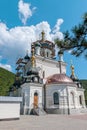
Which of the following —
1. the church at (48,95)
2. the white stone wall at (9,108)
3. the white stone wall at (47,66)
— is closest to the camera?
the white stone wall at (9,108)

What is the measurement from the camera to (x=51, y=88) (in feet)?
95.2

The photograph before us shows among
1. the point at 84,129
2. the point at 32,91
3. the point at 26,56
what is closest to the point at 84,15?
the point at 84,129

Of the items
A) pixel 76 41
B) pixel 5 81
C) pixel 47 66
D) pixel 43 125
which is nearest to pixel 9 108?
pixel 43 125

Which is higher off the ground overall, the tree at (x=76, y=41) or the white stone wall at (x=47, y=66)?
the white stone wall at (x=47, y=66)

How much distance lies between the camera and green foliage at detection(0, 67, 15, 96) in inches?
1631

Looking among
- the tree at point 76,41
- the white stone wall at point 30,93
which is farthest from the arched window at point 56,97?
the tree at point 76,41

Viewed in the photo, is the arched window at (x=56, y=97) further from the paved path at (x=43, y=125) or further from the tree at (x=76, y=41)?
the tree at (x=76, y=41)

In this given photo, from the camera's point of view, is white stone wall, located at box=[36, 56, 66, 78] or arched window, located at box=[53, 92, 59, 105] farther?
white stone wall, located at box=[36, 56, 66, 78]

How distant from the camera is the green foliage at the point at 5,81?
4143 cm

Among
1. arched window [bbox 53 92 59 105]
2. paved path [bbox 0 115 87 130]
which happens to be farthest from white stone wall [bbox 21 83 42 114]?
paved path [bbox 0 115 87 130]

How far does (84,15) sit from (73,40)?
1336 mm

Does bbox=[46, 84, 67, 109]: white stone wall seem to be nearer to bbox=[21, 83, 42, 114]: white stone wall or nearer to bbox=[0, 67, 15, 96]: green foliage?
bbox=[21, 83, 42, 114]: white stone wall

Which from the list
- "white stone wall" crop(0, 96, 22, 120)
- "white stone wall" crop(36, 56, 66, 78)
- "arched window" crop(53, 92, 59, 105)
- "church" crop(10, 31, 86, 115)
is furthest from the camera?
"white stone wall" crop(36, 56, 66, 78)

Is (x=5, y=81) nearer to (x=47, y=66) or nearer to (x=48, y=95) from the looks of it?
(x=47, y=66)
